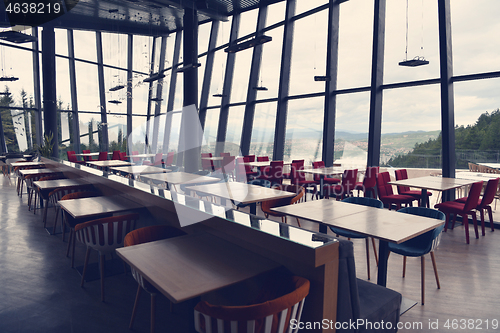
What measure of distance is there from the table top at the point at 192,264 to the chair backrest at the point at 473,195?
352 cm

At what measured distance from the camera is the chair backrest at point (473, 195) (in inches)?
154

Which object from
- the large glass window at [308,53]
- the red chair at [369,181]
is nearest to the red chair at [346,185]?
the red chair at [369,181]

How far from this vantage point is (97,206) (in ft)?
9.86

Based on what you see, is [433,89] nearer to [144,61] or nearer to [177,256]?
[177,256]

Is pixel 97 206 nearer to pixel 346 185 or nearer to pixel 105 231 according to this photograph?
pixel 105 231

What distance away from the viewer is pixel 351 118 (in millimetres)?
6980

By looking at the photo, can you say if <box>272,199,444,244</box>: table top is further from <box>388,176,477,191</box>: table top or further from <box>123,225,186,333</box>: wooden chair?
<box>388,176,477,191</box>: table top

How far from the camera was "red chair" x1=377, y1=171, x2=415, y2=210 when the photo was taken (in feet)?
15.6

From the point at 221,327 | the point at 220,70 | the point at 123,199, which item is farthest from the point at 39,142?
the point at 221,327

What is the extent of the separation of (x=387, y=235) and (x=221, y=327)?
1.29 meters

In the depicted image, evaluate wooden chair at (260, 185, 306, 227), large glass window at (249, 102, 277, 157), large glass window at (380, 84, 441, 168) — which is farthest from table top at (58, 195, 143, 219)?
large glass window at (249, 102, 277, 157)

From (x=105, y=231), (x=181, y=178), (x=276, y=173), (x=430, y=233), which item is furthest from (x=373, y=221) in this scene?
(x=276, y=173)

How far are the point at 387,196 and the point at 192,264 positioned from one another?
4.15 meters

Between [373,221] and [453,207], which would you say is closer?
[373,221]
